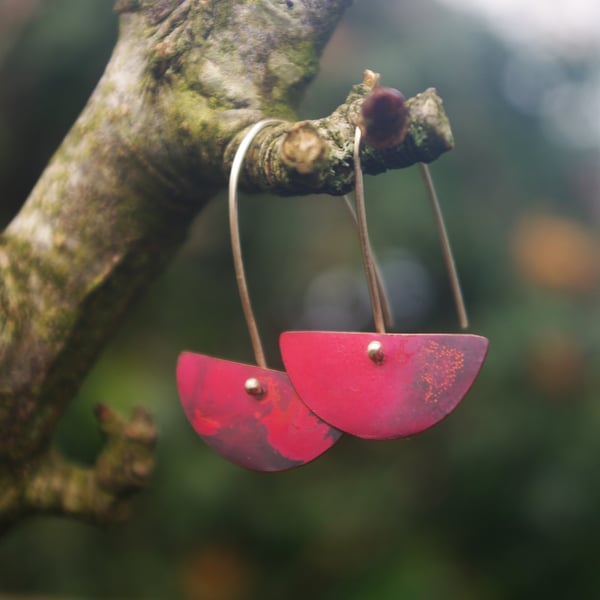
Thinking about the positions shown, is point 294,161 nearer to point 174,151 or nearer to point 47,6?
point 174,151

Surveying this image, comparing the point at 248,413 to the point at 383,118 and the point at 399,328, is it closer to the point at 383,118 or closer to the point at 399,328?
the point at 383,118

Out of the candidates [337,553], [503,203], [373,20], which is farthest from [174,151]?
[337,553]

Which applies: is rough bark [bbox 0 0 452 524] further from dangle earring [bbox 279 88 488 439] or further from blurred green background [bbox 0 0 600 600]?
blurred green background [bbox 0 0 600 600]

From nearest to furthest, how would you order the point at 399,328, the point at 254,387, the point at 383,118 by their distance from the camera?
the point at 383,118
the point at 254,387
the point at 399,328

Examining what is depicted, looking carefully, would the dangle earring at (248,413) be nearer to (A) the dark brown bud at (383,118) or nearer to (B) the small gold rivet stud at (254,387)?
(B) the small gold rivet stud at (254,387)

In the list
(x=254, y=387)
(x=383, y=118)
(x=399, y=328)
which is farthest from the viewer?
(x=399, y=328)

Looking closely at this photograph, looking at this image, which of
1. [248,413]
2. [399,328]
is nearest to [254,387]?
[248,413]

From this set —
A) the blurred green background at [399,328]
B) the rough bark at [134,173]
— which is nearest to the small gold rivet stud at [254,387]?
the rough bark at [134,173]
